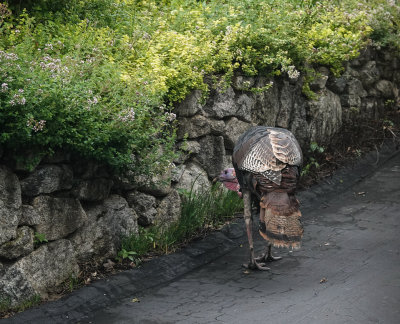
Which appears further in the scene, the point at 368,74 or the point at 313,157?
the point at 368,74

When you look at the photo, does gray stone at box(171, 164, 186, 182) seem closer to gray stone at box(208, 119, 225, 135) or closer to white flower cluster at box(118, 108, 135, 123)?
gray stone at box(208, 119, 225, 135)

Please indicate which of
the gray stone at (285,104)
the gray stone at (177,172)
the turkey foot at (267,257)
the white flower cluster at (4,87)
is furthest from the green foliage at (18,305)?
the gray stone at (285,104)

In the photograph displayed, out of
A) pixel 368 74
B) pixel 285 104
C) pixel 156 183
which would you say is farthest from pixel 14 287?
pixel 368 74

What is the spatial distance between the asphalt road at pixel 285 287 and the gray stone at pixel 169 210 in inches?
17.7

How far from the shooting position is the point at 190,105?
8125 millimetres

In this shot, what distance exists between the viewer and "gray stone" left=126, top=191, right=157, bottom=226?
7.28 m

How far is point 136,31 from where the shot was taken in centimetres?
816

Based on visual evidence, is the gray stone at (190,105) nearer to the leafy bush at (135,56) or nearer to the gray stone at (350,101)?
the leafy bush at (135,56)

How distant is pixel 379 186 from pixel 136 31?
4.41 metres

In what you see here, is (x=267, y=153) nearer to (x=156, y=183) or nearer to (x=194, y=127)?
(x=156, y=183)

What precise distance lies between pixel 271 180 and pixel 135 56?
247 centimetres

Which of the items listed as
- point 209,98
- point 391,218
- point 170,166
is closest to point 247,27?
point 209,98

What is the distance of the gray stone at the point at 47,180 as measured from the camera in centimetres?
596

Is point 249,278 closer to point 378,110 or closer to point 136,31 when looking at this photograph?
point 136,31
